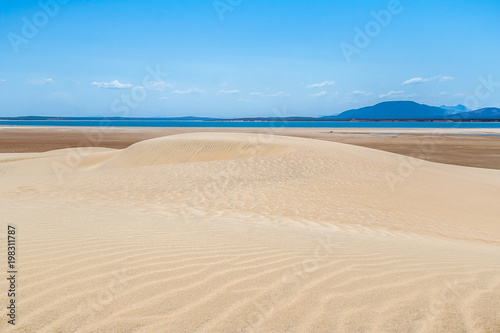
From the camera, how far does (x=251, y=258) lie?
3.99 metres

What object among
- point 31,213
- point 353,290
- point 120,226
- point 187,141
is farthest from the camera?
point 187,141

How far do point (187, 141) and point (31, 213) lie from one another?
1128 centimetres

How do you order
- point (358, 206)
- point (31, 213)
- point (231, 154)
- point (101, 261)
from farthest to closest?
point (231, 154)
point (358, 206)
point (31, 213)
point (101, 261)

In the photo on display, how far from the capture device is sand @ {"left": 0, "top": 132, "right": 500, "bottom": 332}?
266 cm

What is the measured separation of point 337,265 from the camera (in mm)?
3809

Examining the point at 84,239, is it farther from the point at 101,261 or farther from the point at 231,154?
the point at 231,154

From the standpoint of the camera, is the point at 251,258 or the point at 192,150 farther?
the point at 192,150

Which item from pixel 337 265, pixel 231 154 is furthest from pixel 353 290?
pixel 231 154

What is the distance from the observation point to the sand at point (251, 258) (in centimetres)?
266

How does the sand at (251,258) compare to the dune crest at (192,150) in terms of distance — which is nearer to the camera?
the sand at (251,258)

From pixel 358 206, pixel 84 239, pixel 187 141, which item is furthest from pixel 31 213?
pixel 187 141

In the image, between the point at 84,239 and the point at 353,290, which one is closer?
the point at 353,290

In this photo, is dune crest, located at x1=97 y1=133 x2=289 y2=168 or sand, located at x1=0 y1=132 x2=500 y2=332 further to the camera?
dune crest, located at x1=97 y1=133 x2=289 y2=168

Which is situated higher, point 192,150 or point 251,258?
Answer: point 192,150
